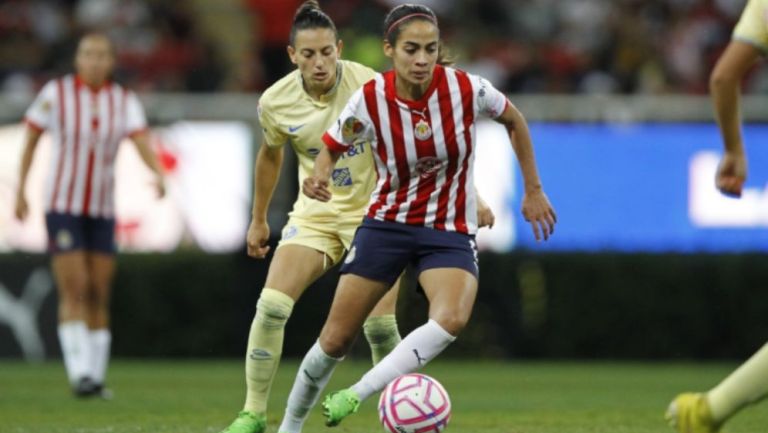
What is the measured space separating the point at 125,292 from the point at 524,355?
161 inches

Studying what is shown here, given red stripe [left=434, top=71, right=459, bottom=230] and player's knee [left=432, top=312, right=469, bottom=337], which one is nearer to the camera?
player's knee [left=432, top=312, right=469, bottom=337]

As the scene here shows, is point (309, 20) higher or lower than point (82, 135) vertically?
higher

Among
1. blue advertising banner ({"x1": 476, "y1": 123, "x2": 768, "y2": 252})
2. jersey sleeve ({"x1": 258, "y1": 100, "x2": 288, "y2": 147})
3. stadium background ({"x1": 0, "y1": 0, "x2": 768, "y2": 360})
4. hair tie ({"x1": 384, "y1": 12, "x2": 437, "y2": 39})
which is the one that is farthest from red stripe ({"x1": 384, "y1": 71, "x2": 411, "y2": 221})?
blue advertising banner ({"x1": 476, "y1": 123, "x2": 768, "y2": 252})

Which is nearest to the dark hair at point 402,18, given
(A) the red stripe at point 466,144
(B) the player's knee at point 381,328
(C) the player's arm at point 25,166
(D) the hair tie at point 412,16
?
(D) the hair tie at point 412,16

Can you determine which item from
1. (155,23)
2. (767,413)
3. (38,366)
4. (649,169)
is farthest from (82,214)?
(155,23)

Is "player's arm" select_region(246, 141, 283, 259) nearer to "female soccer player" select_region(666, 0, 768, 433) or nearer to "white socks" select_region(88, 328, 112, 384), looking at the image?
"female soccer player" select_region(666, 0, 768, 433)

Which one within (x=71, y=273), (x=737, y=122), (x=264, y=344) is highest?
(x=737, y=122)

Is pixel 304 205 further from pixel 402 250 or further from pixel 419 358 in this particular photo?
pixel 419 358

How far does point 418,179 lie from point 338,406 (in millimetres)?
1141

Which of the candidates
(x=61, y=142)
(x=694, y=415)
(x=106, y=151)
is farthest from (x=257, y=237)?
(x=61, y=142)

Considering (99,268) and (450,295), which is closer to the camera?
(450,295)

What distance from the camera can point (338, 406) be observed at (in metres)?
6.79

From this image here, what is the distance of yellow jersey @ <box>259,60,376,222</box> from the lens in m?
7.91

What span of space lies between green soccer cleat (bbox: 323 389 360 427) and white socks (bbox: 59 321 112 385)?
4731 millimetres
